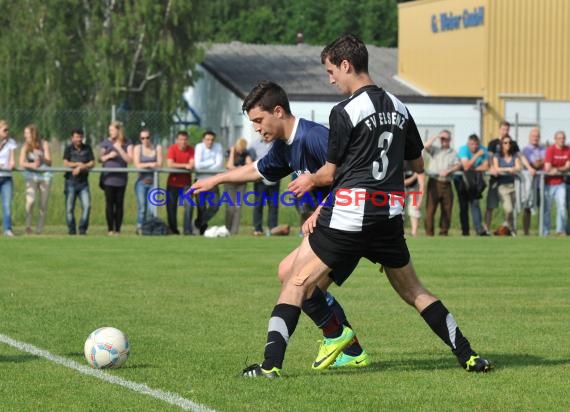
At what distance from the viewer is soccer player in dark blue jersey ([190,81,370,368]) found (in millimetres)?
7516

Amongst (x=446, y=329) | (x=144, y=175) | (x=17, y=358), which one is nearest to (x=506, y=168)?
(x=144, y=175)

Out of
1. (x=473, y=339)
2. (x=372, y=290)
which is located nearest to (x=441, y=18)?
(x=372, y=290)

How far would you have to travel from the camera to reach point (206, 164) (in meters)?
22.8

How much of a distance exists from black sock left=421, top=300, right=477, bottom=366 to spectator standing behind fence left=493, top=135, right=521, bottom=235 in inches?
635

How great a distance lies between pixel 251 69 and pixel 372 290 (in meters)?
44.6

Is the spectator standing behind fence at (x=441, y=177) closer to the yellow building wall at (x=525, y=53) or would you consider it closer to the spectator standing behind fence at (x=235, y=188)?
the spectator standing behind fence at (x=235, y=188)

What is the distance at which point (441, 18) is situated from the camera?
50312 mm

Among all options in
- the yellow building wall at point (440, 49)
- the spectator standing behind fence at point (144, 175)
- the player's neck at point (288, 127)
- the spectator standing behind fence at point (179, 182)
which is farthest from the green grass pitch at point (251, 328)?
the yellow building wall at point (440, 49)

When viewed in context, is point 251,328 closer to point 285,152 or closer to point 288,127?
point 285,152

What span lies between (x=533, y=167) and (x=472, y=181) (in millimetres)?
1379

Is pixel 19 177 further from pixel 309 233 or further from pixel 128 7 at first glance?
pixel 128 7

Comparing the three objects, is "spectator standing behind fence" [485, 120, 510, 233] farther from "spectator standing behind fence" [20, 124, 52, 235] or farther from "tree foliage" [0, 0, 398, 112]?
"tree foliage" [0, 0, 398, 112]

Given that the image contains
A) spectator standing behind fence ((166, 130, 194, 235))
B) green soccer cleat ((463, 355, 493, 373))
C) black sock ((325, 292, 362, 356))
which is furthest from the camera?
spectator standing behind fence ((166, 130, 194, 235))

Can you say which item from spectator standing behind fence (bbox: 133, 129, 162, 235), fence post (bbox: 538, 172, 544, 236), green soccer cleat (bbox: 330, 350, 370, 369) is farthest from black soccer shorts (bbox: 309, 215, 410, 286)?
fence post (bbox: 538, 172, 544, 236)
